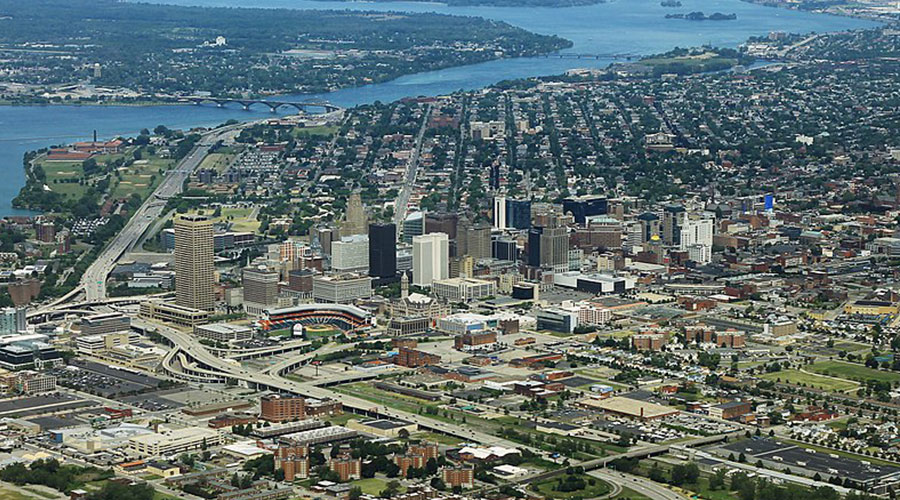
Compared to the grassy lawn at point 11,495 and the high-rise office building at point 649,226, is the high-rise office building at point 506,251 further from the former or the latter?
the grassy lawn at point 11,495

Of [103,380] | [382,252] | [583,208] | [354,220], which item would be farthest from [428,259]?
[103,380]

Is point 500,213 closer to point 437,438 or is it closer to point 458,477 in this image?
point 437,438

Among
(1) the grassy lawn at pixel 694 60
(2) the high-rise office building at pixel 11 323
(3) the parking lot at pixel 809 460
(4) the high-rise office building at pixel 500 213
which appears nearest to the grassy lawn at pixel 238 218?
(4) the high-rise office building at pixel 500 213

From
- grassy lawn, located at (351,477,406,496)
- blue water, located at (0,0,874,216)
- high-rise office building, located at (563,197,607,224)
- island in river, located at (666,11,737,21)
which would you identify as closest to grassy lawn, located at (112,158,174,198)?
blue water, located at (0,0,874,216)

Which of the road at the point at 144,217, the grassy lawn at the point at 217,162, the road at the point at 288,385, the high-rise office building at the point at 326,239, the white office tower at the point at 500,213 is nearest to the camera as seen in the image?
the road at the point at 288,385

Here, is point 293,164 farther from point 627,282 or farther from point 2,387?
point 2,387

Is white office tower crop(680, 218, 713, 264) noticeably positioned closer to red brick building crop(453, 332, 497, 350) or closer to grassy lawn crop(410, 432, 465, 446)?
red brick building crop(453, 332, 497, 350)
